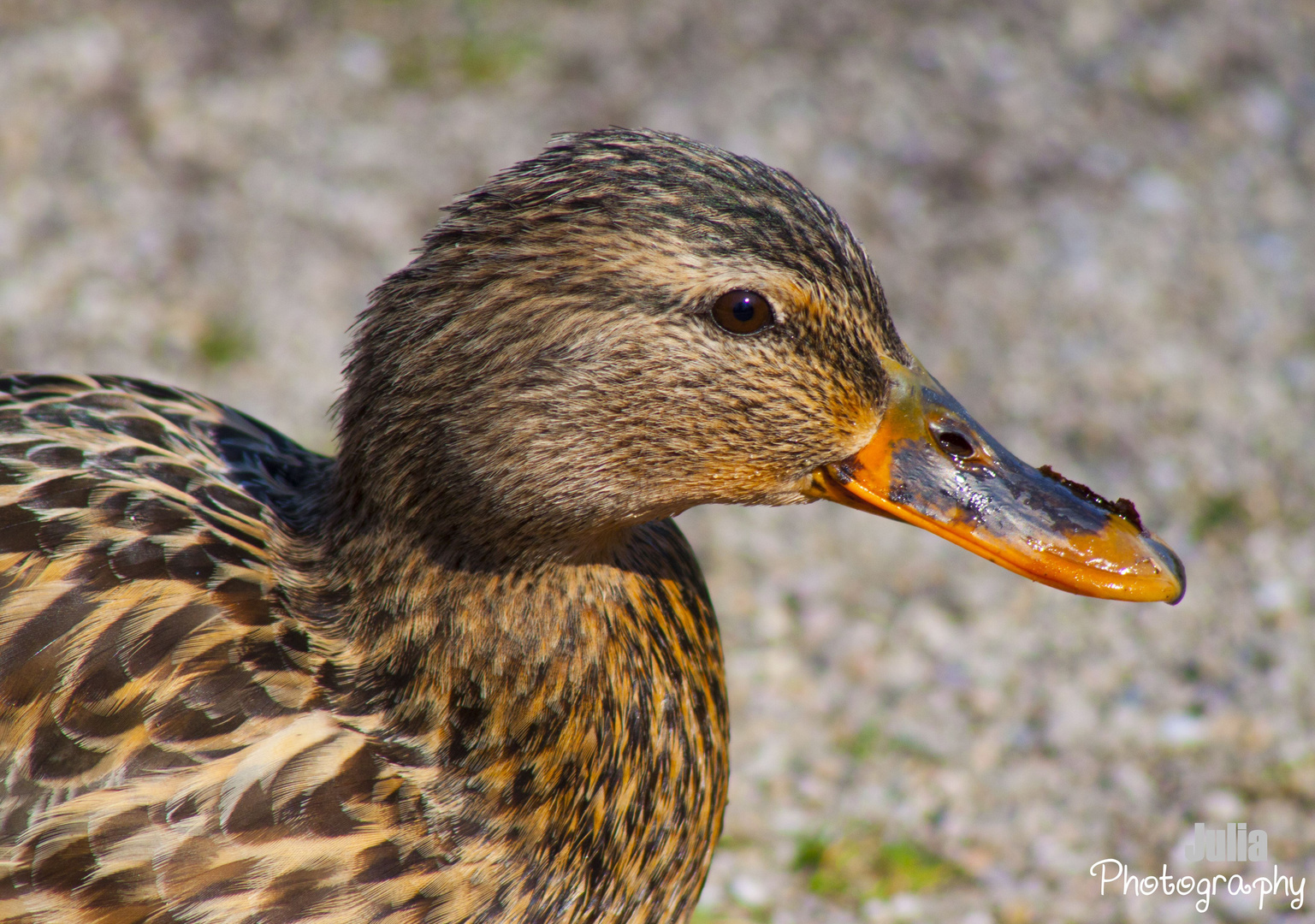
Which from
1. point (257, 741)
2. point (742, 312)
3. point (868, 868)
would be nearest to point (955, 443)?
point (742, 312)

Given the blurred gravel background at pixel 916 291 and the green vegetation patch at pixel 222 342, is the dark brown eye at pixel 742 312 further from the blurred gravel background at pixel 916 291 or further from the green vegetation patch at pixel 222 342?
the green vegetation patch at pixel 222 342

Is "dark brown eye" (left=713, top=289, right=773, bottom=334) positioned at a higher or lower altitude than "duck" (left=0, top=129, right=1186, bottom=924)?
higher

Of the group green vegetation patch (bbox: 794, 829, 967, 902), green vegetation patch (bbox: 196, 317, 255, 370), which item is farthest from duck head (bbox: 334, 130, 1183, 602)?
green vegetation patch (bbox: 196, 317, 255, 370)

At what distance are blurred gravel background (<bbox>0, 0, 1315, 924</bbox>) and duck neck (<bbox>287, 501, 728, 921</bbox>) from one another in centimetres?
121

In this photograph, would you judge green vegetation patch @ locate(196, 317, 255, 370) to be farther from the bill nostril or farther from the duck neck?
the bill nostril

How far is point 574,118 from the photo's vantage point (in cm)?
586

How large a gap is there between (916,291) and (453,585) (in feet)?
11.5

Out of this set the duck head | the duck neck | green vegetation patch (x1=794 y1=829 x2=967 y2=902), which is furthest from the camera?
green vegetation patch (x1=794 y1=829 x2=967 y2=902)

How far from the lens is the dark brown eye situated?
218 centimetres

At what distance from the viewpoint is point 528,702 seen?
2.36m

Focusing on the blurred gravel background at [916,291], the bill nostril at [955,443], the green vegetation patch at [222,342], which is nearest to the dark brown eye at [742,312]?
the bill nostril at [955,443]

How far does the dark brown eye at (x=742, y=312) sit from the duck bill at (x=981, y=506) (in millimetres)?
276

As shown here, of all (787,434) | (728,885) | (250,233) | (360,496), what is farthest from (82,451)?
(250,233)

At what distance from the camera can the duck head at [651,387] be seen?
2141mm
